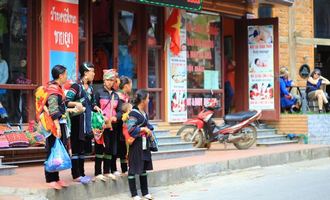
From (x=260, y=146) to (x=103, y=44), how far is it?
502 centimetres

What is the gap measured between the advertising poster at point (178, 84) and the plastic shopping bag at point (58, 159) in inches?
294

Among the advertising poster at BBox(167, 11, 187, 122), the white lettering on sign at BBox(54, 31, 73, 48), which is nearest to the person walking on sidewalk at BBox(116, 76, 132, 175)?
the white lettering on sign at BBox(54, 31, 73, 48)

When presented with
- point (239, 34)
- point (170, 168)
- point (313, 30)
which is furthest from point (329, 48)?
point (170, 168)

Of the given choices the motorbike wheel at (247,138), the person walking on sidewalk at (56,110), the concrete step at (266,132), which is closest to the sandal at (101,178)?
the person walking on sidewalk at (56,110)

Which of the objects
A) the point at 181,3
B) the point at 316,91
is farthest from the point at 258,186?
the point at 316,91

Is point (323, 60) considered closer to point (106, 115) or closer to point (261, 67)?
point (261, 67)

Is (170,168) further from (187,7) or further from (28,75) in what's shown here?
(187,7)

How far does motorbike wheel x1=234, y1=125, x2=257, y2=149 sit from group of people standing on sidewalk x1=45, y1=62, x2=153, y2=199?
6003mm

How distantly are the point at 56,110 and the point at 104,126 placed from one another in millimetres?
1263

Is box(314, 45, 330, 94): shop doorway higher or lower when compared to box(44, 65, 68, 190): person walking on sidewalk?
higher

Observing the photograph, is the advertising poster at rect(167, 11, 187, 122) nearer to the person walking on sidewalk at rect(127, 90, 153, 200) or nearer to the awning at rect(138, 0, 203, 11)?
the awning at rect(138, 0, 203, 11)

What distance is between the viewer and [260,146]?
16328 mm

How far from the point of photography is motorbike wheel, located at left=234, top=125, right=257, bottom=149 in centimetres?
1542

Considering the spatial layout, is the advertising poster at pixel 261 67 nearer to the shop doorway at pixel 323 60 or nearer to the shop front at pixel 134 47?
the shop front at pixel 134 47
